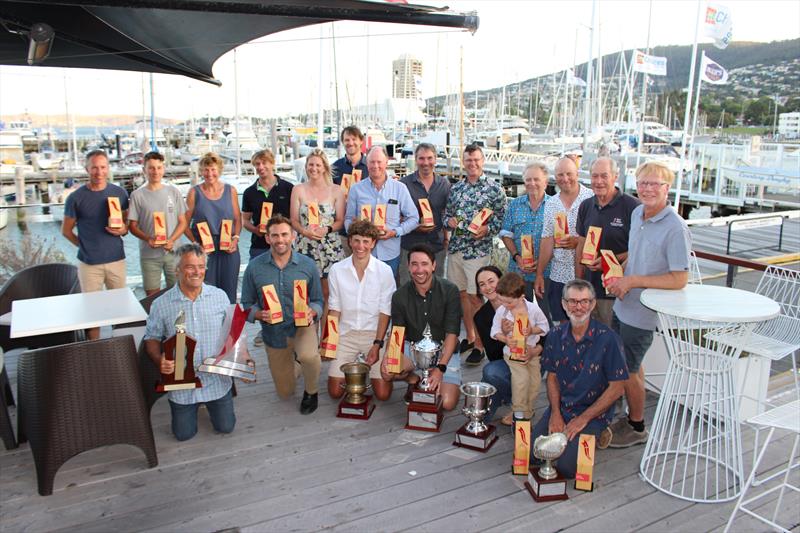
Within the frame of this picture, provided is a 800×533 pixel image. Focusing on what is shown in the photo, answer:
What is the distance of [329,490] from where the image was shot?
295cm

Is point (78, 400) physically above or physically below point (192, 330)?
below

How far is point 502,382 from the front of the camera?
12.0 ft

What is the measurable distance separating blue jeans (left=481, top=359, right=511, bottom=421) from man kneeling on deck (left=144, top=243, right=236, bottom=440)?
5.34 feet

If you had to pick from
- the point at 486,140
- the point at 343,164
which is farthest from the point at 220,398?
the point at 486,140

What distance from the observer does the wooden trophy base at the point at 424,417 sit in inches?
141

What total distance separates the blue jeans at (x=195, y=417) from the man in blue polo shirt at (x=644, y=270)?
2.32 metres

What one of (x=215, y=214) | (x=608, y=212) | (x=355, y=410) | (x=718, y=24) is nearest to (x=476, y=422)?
(x=355, y=410)

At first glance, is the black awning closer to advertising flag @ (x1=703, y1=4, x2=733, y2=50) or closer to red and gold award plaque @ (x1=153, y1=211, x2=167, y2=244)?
red and gold award plaque @ (x1=153, y1=211, x2=167, y2=244)

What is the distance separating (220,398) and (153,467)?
523 mm

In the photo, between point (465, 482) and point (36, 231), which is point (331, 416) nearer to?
point (465, 482)

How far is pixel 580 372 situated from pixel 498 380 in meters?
0.70

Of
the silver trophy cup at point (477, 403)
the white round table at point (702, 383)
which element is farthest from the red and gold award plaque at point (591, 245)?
the silver trophy cup at point (477, 403)

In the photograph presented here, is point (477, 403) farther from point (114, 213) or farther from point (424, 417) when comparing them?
point (114, 213)

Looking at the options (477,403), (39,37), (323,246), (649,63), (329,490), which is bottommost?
(329,490)
